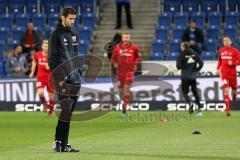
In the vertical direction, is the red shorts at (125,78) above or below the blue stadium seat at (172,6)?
below

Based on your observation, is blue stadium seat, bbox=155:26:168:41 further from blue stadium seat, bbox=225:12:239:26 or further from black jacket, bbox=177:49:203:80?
black jacket, bbox=177:49:203:80

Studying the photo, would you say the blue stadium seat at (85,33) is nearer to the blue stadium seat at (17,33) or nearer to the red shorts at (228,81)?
the blue stadium seat at (17,33)

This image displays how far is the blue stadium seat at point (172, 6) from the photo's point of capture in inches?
1321

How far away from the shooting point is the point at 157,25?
107 ft

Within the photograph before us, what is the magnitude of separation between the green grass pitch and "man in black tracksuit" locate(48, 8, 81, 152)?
1.29ft

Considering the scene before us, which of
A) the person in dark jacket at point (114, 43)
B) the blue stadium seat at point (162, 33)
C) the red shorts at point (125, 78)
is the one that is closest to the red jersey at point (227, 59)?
the red shorts at point (125, 78)

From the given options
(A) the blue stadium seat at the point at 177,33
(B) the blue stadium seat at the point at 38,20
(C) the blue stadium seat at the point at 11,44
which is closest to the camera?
(A) the blue stadium seat at the point at 177,33

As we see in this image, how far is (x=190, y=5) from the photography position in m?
33.4

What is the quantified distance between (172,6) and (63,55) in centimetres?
2050

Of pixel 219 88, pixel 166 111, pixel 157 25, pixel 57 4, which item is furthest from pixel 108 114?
pixel 57 4

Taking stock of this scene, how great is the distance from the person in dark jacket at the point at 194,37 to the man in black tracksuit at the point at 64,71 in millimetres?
16315

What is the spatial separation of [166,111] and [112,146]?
13.1m

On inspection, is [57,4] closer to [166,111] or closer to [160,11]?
[160,11]

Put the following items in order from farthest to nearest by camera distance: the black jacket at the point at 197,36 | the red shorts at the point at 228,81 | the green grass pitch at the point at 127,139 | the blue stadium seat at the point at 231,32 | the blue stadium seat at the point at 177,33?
the blue stadium seat at the point at 177,33, the blue stadium seat at the point at 231,32, the black jacket at the point at 197,36, the red shorts at the point at 228,81, the green grass pitch at the point at 127,139
